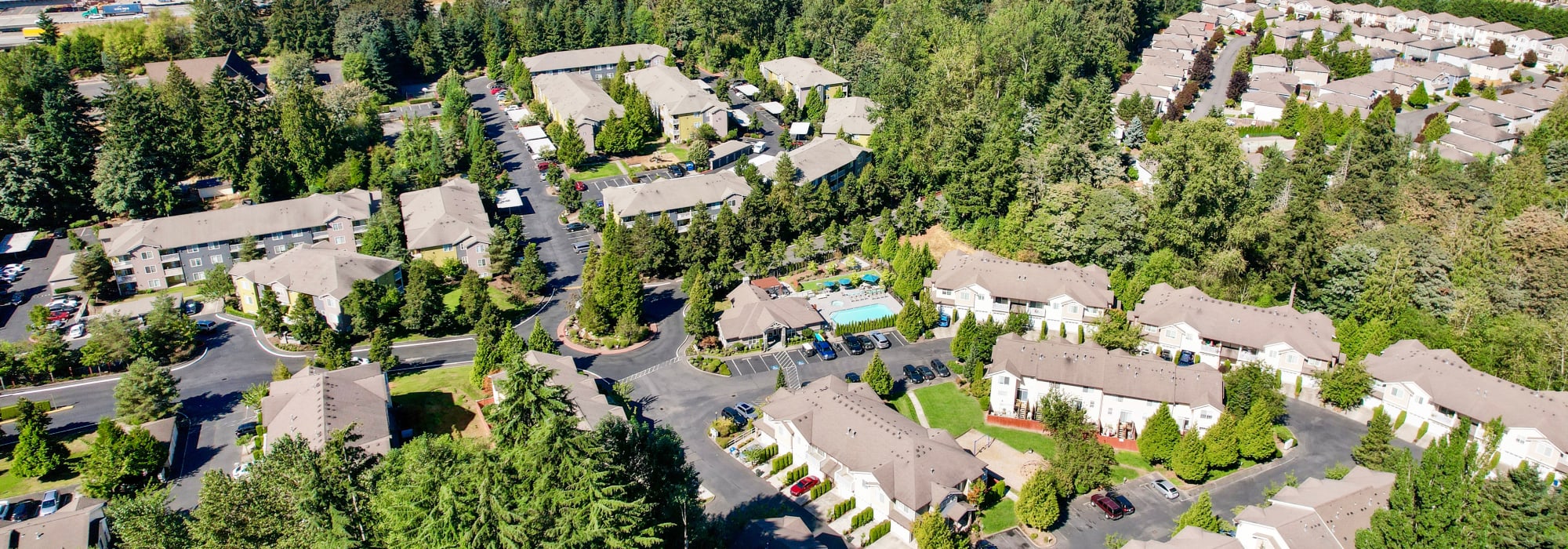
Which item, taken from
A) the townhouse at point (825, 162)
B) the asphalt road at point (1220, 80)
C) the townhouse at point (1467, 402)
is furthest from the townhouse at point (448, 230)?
the asphalt road at point (1220, 80)

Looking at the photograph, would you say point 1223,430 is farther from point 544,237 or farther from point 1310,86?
point 1310,86

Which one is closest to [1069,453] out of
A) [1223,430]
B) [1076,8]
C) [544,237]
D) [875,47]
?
[1223,430]

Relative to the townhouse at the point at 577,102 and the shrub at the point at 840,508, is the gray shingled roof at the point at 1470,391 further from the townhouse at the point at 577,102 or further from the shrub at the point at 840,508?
the townhouse at the point at 577,102

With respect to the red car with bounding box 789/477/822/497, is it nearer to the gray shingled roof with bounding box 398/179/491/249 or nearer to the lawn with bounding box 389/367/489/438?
the lawn with bounding box 389/367/489/438

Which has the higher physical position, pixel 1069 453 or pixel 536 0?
pixel 536 0

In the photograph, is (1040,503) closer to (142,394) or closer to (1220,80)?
(142,394)

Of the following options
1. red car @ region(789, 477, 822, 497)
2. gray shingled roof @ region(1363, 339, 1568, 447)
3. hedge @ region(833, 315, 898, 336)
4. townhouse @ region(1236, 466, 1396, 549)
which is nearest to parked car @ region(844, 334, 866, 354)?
hedge @ region(833, 315, 898, 336)
